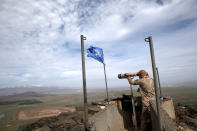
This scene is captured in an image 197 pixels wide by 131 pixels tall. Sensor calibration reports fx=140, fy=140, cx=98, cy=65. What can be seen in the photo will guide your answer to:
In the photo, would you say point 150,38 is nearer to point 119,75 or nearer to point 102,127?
point 119,75

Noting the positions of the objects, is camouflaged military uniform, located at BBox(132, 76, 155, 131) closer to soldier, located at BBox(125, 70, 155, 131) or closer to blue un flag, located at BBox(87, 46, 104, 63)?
soldier, located at BBox(125, 70, 155, 131)

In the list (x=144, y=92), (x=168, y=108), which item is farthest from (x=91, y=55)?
(x=168, y=108)

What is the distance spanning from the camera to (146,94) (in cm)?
494

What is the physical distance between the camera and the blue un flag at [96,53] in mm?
6706

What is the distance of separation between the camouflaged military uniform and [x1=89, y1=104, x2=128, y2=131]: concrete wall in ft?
4.38

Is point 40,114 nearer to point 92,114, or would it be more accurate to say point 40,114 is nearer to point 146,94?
point 92,114

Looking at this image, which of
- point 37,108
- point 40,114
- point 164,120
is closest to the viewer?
point 164,120

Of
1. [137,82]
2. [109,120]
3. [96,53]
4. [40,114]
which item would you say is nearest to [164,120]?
[137,82]

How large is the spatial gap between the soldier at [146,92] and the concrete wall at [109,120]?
1334 millimetres

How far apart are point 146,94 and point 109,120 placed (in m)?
1.90

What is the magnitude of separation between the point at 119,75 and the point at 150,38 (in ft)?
8.86

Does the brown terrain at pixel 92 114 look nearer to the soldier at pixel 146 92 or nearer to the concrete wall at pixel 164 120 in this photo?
the concrete wall at pixel 164 120

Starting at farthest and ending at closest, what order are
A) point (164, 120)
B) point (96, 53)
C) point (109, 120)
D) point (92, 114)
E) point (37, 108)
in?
point (37, 108), point (92, 114), point (96, 53), point (109, 120), point (164, 120)

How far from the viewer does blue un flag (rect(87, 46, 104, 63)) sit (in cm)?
671
